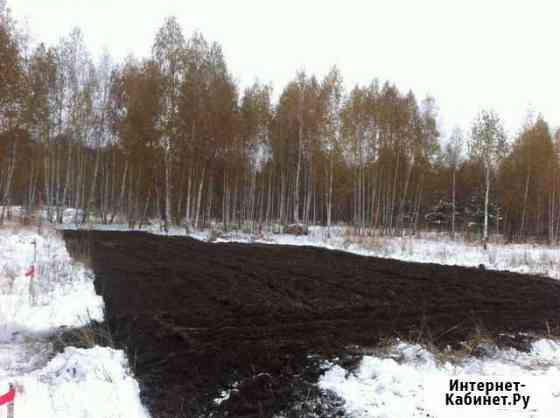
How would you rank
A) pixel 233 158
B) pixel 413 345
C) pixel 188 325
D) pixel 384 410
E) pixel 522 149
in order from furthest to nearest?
pixel 522 149
pixel 233 158
pixel 188 325
pixel 413 345
pixel 384 410

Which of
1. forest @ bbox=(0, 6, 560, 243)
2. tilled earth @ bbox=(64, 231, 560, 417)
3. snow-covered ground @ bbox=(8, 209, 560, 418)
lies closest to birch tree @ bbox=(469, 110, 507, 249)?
forest @ bbox=(0, 6, 560, 243)

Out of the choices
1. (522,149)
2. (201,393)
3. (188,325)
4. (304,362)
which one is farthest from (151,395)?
(522,149)

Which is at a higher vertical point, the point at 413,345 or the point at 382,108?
the point at 382,108

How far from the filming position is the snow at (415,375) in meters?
3.36

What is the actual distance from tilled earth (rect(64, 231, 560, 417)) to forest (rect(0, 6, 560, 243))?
1197 centimetres

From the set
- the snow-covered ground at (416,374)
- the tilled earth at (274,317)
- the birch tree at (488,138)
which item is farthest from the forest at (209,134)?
the snow-covered ground at (416,374)

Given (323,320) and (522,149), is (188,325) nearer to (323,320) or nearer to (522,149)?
(323,320)

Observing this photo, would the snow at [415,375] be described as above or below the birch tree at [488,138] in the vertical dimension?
below

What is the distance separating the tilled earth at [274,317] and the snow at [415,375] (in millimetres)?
232

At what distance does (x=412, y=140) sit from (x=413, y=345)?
25.3 meters

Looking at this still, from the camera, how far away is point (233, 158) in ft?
85.9

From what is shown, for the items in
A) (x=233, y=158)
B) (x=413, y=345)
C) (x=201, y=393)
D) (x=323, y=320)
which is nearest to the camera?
(x=201, y=393)

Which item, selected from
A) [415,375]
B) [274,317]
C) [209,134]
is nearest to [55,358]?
[274,317]

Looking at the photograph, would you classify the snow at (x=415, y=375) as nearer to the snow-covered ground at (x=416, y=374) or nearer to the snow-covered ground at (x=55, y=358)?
the snow-covered ground at (x=416, y=374)
